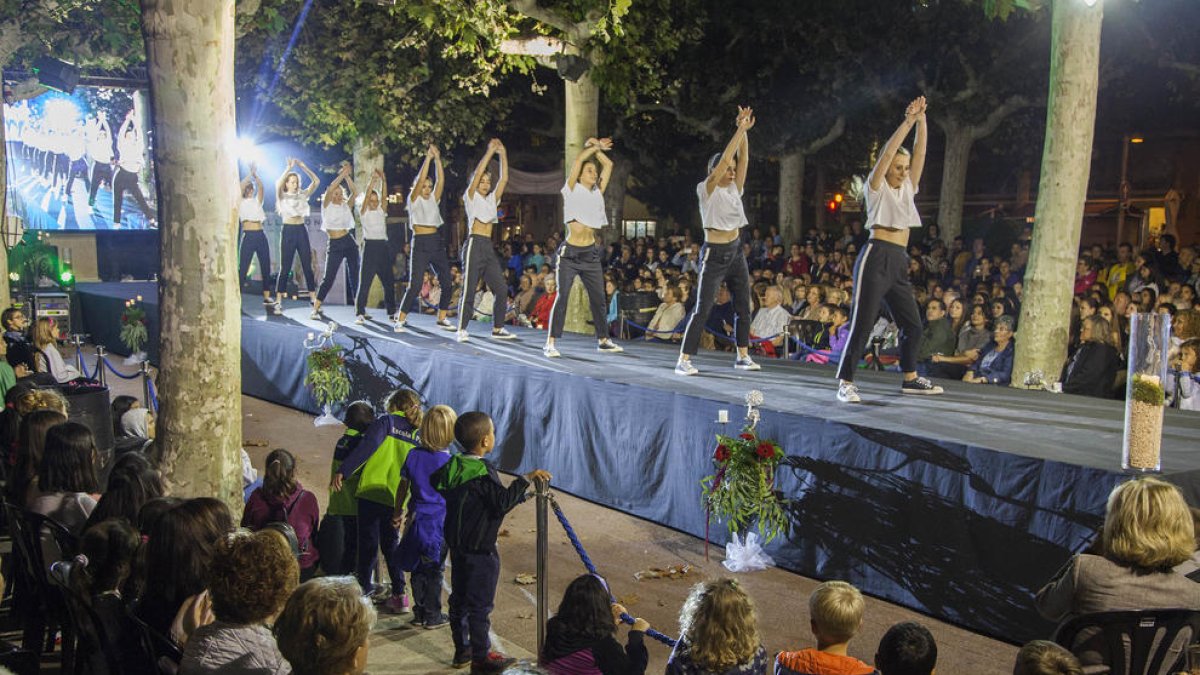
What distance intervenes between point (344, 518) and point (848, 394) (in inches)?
144

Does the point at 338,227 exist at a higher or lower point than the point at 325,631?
higher

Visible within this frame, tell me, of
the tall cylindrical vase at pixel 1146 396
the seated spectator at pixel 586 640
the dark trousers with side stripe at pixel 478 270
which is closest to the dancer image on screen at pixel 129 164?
the dark trousers with side stripe at pixel 478 270

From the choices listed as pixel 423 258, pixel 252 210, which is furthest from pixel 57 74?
pixel 423 258

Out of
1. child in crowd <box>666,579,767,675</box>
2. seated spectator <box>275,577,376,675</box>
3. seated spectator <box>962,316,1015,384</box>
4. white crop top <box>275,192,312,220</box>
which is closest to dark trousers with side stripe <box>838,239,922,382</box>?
seated spectator <box>962,316,1015,384</box>

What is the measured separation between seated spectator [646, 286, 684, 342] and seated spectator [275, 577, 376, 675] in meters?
9.87

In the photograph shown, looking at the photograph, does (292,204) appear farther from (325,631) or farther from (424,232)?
(325,631)

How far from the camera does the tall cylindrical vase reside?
5.27m

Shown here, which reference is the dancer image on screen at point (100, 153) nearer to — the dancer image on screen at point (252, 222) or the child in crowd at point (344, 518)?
the dancer image on screen at point (252, 222)

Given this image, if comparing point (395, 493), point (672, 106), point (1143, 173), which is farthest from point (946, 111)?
point (395, 493)

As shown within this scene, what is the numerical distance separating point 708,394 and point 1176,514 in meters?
4.25

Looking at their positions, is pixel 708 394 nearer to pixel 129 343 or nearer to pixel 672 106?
pixel 129 343

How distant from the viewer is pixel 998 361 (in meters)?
10.0

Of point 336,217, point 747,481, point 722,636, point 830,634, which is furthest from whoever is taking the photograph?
point 336,217

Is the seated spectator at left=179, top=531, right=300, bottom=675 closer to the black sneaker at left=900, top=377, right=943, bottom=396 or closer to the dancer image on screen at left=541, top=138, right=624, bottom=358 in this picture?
the black sneaker at left=900, top=377, right=943, bottom=396
